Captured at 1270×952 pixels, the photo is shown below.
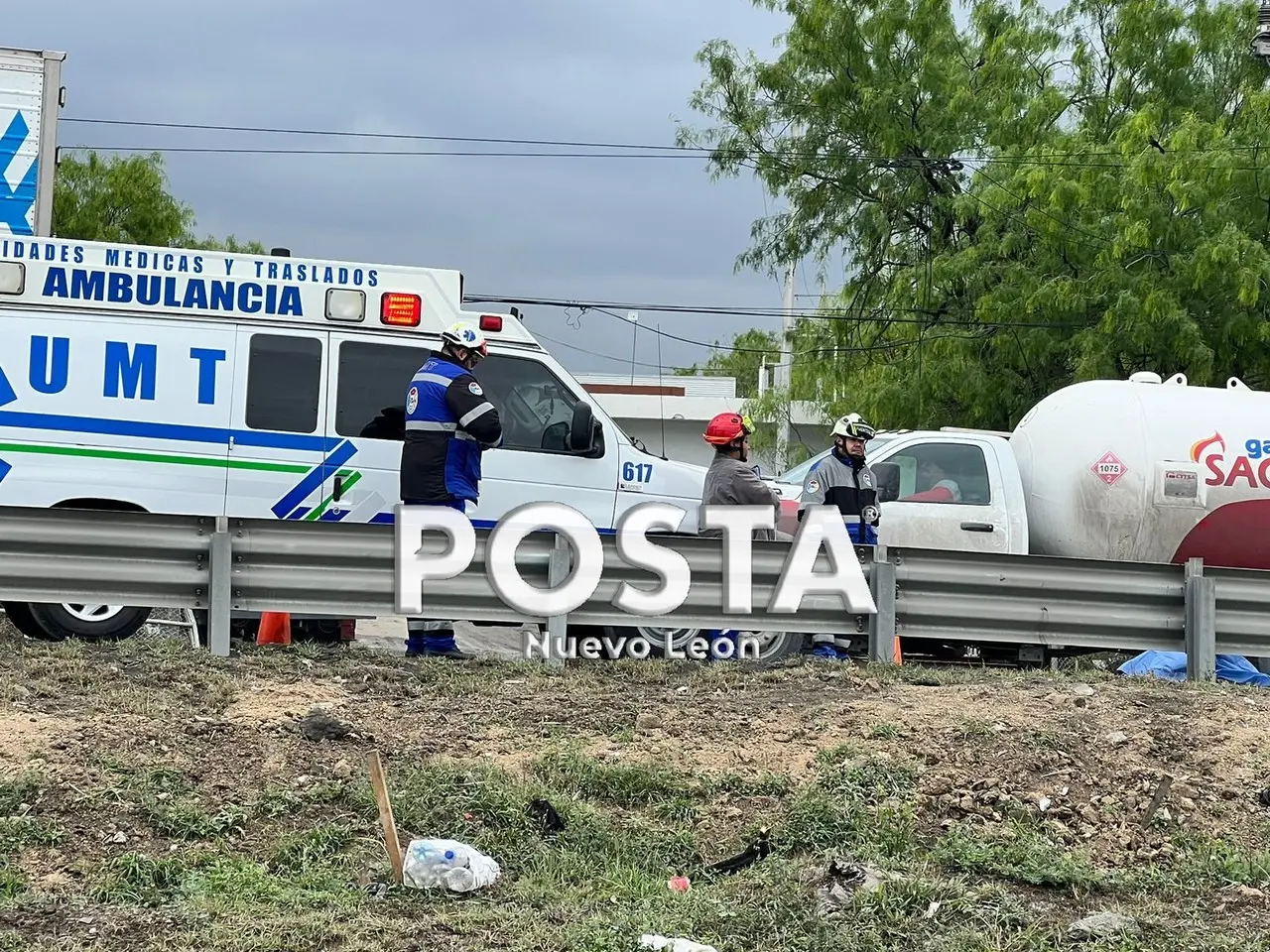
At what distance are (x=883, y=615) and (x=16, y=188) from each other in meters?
9.27

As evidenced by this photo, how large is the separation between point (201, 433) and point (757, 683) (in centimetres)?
419

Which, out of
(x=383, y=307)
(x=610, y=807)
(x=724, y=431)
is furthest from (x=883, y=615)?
(x=383, y=307)

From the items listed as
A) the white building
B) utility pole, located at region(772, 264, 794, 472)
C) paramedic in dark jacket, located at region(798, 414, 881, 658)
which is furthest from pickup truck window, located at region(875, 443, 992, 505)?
the white building

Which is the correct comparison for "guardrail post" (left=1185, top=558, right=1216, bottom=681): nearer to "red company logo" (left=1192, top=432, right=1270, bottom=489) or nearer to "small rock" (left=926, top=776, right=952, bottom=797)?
"small rock" (left=926, top=776, right=952, bottom=797)

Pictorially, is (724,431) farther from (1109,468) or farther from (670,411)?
(670,411)

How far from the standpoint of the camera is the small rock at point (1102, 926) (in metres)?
5.27

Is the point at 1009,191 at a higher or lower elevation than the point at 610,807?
higher

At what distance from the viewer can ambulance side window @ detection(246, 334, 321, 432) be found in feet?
33.5

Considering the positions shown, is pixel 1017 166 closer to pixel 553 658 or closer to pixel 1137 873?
pixel 553 658

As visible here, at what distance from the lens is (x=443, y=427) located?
9469 millimetres

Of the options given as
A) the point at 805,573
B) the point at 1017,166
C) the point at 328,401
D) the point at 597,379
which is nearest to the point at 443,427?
the point at 328,401

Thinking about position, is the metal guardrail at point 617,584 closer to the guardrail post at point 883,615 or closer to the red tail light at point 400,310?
the guardrail post at point 883,615

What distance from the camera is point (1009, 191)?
892 inches

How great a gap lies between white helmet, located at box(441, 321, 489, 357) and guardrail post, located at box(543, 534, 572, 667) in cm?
159
